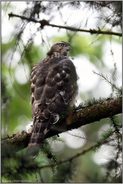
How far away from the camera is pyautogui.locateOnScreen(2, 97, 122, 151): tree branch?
145 inches

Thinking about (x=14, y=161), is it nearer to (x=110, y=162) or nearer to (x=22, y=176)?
(x=22, y=176)

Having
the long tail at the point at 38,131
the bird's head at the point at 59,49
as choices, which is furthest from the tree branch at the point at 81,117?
the bird's head at the point at 59,49

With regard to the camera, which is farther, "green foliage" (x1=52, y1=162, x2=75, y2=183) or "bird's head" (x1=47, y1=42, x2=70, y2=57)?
"bird's head" (x1=47, y1=42, x2=70, y2=57)

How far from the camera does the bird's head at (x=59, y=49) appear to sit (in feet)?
16.6

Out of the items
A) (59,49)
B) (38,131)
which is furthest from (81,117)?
(59,49)

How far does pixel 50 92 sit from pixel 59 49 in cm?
99

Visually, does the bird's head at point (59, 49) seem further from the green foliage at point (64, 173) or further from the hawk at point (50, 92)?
the green foliage at point (64, 173)

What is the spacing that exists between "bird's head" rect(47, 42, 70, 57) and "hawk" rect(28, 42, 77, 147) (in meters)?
0.30

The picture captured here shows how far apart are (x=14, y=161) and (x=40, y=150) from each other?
0.94 metres

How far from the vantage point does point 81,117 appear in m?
3.80

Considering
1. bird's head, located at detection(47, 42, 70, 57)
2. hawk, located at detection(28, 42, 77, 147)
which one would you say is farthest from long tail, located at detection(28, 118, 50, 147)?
bird's head, located at detection(47, 42, 70, 57)

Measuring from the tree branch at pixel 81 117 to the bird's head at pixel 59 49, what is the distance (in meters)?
1.11

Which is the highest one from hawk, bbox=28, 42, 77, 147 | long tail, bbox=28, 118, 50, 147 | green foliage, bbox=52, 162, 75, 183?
hawk, bbox=28, 42, 77, 147

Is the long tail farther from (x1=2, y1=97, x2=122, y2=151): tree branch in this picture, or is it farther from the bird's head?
the bird's head
